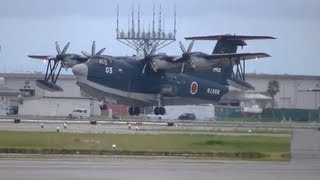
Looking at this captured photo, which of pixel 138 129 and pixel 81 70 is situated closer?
pixel 138 129

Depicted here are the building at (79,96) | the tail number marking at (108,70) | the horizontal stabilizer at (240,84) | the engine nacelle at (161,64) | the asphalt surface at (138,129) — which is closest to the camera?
the asphalt surface at (138,129)

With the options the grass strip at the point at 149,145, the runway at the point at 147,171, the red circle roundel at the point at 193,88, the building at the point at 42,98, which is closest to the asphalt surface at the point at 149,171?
the runway at the point at 147,171

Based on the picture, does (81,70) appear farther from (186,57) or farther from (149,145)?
(149,145)

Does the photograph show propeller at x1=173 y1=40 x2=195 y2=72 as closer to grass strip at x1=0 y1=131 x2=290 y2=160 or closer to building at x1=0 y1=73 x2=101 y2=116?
grass strip at x1=0 y1=131 x2=290 y2=160

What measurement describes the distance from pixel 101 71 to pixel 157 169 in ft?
152

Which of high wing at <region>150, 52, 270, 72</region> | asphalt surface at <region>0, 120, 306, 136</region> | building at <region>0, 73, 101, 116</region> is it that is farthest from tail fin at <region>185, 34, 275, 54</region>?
building at <region>0, 73, 101, 116</region>

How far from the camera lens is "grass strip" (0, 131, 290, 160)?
3800cm

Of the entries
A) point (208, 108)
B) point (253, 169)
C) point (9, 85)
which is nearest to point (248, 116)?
point (208, 108)

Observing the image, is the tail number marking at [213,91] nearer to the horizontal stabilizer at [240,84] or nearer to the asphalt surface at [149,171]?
the horizontal stabilizer at [240,84]

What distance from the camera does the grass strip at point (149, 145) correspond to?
125 ft

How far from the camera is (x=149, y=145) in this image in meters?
43.1

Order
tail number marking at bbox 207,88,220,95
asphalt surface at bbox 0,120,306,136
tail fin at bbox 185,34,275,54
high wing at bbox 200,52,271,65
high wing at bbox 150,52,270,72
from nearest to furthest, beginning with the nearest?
asphalt surface at bbox 0,120,306,136 → high wing at bbox 200,52,271,65 → high wing at bbox 150,52,270,72 → tail number marking at bbox 207,88,220,95 → tail fin at bbox 185,34,275,54

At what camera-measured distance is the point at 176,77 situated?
253 feet

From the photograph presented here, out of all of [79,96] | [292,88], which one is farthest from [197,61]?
[292,88]
